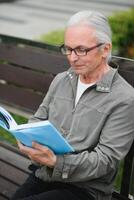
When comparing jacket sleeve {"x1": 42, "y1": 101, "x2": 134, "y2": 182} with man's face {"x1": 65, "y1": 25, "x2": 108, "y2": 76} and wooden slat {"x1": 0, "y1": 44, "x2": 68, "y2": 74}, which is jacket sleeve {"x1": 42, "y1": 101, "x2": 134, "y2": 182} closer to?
man's face {"x1": 65, "y1": 25, "x2": 108, "y2": 76}

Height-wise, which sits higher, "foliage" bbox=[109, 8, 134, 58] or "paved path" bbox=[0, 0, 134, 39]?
"foliage" bbox=[109, 8, 134, 58]

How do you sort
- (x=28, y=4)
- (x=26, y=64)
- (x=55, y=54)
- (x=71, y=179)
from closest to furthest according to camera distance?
1. (x=71, y=179)
2. (x=55, y=54)
3. (x=26, y=64)
4. (x=28, y=4)

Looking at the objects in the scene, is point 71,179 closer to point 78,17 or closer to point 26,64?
point 78,17

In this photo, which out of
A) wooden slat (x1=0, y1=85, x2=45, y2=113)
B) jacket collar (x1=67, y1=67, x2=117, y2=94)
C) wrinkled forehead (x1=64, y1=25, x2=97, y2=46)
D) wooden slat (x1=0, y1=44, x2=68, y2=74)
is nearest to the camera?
wrinkled forehead (x1=64, y1=25, x2=97, y2=46)

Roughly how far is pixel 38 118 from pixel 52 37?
4.69 meters

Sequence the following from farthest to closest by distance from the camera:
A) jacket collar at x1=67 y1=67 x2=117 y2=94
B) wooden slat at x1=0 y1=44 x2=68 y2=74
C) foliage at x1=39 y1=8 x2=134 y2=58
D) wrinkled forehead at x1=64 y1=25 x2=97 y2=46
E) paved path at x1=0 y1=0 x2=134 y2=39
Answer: paved path at x1=0 y1=0 x2=134 y2=39
foliage at x1=39 y1=8 x2=134 y2=58
wooden slat at x1=0 y1=44 x2=68 y2=74
jacket collar at x1=67 y1=67 x2=117 y2=94
wrinkled forehead at x1=64 y1=25 x2=97 y2=46

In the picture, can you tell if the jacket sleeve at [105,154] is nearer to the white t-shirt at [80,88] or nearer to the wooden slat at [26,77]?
the white t-shirt at [80,88]

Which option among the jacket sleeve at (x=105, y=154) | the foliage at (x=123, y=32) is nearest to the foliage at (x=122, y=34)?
the foliage at (x=123, y=32)

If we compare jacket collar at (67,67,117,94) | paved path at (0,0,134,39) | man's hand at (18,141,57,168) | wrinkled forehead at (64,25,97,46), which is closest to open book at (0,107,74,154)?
man's hand at (18,141,57,168)

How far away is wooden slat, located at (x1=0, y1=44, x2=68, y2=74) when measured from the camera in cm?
338

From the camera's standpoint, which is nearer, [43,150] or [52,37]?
[43,150]

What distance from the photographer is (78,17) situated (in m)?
2.43

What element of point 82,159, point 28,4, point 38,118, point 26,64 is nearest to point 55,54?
point 26,64

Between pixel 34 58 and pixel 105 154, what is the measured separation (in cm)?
137
